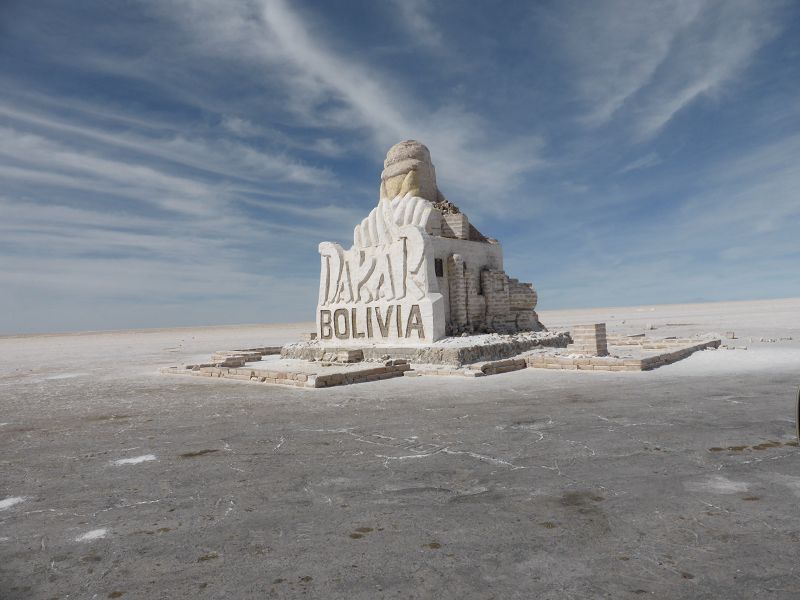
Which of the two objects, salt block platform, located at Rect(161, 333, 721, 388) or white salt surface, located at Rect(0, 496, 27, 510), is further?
salt block platform, located at Rect(161, 333, 721, 388)

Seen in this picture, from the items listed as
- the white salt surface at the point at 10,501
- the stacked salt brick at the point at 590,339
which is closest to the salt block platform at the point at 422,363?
the stacked salt brick at the point at 590,339

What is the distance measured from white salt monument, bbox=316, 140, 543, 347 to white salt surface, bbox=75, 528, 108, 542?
30.9 feet

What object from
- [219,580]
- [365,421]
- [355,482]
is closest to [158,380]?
[365,421]

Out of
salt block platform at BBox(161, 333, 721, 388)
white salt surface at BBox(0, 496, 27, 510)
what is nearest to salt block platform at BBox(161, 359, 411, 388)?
salt block platform at BBox(161, 333, 721, 388)

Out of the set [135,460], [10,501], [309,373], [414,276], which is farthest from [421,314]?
[10,501]

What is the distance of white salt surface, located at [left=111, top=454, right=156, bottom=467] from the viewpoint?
4.87 m

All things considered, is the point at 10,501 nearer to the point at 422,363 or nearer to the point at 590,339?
the point at 422,363

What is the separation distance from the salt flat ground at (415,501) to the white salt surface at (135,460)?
0.06 metres

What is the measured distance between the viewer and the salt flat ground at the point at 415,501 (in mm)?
2619

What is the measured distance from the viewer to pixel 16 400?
943 centimetres

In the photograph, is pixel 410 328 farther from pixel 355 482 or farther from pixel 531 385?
pixel 355 482

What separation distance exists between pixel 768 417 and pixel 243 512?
5.28m

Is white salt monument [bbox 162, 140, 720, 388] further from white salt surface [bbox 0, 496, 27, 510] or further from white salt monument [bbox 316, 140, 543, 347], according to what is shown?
white salt surface [bbox 0, 496, 27, 510]

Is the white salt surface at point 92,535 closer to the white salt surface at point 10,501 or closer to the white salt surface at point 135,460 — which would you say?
the white salt surface at point 10,501
